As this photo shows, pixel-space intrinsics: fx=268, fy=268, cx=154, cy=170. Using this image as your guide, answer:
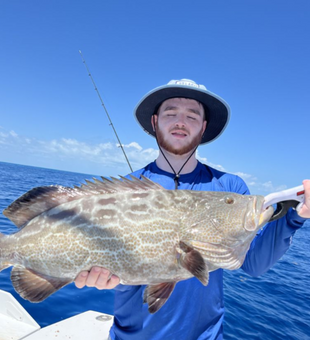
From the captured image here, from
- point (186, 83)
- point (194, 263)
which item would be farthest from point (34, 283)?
point (186, 83)

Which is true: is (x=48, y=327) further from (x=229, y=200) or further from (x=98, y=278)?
(x=229, y=200)

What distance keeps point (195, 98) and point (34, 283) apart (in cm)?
288

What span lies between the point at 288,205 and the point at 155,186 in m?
1.23

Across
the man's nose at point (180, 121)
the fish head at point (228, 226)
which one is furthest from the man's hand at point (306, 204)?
the man's nose at point (180, 121)

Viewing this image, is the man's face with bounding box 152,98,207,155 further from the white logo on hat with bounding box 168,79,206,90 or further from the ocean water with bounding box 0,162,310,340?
the ocean water with bounding box 0,162,310,340

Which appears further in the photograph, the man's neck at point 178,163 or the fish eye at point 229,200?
Answer: the man's neck at point 178,163

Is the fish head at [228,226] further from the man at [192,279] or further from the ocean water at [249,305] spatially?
the ocean water at [249,305]

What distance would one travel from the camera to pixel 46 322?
5695mm

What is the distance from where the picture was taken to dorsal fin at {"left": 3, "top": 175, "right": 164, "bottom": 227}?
8.95 feet

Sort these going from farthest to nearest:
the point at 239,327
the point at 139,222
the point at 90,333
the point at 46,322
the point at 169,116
Answer: the point at 239,327 < the point at 46,322 < the point at 90,333 < the point at 169,116 < the point at 139,222

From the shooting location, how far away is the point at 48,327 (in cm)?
425

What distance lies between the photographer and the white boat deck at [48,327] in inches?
159

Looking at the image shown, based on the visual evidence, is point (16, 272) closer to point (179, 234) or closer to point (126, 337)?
point (126, 337)

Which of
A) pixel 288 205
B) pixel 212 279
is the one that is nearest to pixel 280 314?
pixel 212 279
